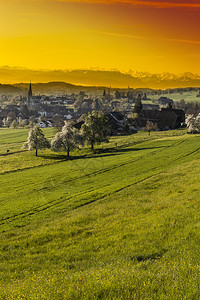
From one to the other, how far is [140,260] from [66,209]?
14.6 metres

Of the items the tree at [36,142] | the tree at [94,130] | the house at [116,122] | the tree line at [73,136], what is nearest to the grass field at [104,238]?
the tree line at [73,136]

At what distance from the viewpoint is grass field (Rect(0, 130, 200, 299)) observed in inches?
376

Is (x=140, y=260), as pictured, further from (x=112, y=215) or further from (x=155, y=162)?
(x=155, y=162)

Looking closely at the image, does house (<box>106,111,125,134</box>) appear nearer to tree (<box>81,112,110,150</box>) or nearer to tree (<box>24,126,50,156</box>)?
tree (<box>81,112,110,150</box>)

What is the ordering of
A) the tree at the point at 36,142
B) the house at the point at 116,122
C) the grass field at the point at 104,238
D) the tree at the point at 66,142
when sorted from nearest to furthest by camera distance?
the grass field at the point at 104,238, the tree at the point at 66,142, the tree at the point at 36,142, the house at the point at 116,122

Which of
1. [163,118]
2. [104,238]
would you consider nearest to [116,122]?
[163,118]

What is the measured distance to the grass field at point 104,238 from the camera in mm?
9547

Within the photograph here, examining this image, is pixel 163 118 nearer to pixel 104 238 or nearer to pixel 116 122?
pixel 116 122

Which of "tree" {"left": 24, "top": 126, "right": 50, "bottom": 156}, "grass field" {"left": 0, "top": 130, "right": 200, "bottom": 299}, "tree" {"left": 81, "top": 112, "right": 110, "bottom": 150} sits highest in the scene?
"tree" {"left": 81, "top": 112, "right": 110, "bottom": 150}

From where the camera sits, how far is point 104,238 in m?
17.0

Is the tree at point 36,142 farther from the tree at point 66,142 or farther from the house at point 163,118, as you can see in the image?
the house at point 163,118

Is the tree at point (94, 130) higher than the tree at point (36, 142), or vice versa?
the tree at point (94, 130)

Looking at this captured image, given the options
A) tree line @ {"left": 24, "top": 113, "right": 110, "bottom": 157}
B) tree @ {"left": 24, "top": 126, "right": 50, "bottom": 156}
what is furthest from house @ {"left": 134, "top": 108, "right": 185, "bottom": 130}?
tree @ {"left": 24, "top": 126, "right": 50, "bottom": 156}

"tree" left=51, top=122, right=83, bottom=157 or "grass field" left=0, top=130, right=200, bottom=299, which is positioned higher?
"tree" left=51, top=122, right=83, bottom=157
